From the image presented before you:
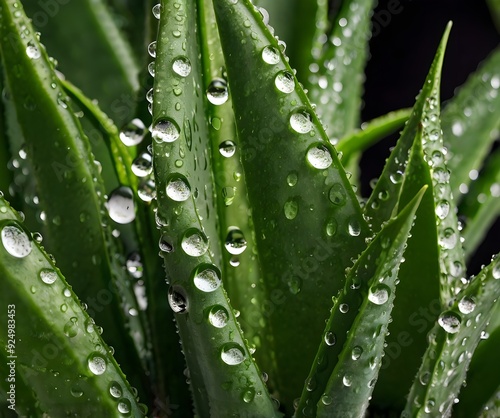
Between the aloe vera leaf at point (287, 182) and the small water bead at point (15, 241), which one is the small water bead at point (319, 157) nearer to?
the aloe vera leaf at point (287, 182)

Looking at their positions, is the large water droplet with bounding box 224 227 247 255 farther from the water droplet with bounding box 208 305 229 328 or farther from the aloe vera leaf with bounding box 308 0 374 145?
the aloe vera leaf with bounding box 308 0 374 145

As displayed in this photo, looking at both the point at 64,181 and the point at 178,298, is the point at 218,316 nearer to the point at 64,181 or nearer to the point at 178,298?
the point at 178,298

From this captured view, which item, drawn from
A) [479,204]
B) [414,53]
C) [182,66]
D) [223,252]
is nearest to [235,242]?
[223,252]

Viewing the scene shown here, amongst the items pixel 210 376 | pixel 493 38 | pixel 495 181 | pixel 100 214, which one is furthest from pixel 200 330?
pixel 493 38

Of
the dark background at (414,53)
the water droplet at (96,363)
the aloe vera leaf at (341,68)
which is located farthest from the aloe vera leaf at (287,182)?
the dark background at (414,53)

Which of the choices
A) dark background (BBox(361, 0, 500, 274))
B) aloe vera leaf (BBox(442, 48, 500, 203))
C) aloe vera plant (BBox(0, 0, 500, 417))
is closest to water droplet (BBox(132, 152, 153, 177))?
aloe vera plant (BBox(0, 0, 500, 417))

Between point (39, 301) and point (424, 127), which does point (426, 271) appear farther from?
point (39, 301)
